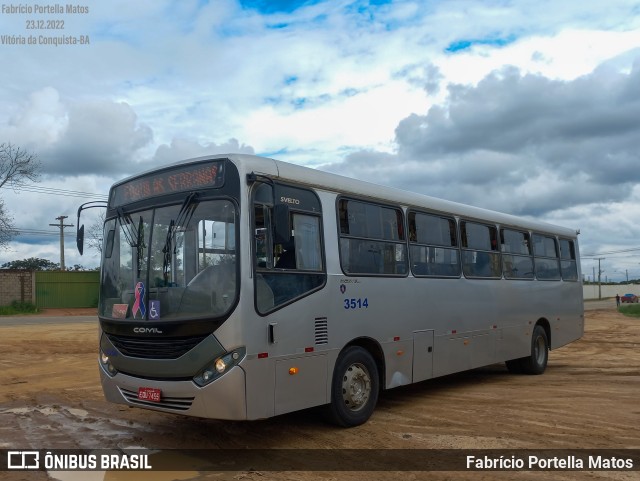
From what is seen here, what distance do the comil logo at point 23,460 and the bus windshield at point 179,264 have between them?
1674 millimetres

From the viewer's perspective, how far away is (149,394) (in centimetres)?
637

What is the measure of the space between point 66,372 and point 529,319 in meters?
9.89

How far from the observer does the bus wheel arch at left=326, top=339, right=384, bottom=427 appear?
7.23 meters

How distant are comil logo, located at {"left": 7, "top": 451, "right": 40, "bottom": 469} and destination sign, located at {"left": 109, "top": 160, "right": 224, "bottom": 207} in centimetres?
303

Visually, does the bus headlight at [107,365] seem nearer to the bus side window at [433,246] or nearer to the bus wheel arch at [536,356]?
the bus side window at [433,246]

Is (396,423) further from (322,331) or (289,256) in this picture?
(289,256)

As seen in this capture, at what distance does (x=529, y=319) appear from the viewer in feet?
40.6

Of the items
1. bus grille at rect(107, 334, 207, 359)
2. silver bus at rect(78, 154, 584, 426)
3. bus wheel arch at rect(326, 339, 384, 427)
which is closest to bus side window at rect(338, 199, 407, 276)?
silver bus at rect(78, 154, 584, 426)

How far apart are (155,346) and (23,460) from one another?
72.9 inches

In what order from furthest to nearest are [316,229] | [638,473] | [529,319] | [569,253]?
[569,253]
[529,319]
[316,229]
[638,473]

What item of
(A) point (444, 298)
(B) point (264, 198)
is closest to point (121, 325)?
(B) point (264, 198)

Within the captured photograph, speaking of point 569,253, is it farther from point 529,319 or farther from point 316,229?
Answer: point 316,229

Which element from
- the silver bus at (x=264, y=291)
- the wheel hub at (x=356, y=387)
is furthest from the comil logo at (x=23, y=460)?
the wheel hub at (x=356, y=387)

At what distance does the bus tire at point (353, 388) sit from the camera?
23.7 feet
